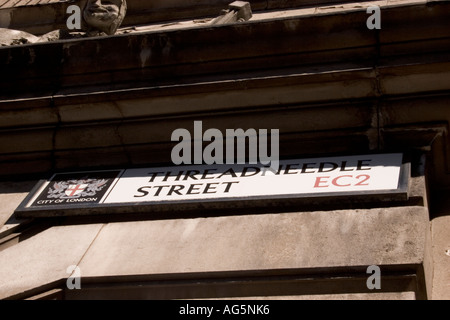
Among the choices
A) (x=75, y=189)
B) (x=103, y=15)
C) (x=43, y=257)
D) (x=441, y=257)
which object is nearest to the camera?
(x=441, y=257)

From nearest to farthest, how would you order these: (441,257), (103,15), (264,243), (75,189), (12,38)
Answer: (264,243)
(441,257)
(75,189)
(12,38)
(103,15)

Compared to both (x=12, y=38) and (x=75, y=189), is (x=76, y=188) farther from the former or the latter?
(x=12, y=38)

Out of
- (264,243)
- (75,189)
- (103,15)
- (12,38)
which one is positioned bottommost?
(264,243)

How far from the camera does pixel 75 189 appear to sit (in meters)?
7.21

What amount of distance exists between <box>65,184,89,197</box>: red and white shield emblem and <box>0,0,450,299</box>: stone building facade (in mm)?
253

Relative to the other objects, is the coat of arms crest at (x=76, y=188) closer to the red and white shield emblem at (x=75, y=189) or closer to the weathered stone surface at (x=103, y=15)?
the red and white shield emblem at (x=75, y=189)

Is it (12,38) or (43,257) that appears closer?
(43,257)

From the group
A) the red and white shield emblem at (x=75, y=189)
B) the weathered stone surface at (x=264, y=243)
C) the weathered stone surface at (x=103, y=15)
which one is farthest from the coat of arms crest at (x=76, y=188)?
the weathered stone surface at (x=103, y=15)

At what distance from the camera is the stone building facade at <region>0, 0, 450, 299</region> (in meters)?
5.86

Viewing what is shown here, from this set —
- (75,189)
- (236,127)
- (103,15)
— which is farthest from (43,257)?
(103,15)

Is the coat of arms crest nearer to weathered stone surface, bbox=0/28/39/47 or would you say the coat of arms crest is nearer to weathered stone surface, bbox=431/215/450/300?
weathered stone surface, bbox=0/28/39/47

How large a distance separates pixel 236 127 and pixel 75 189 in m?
1.27

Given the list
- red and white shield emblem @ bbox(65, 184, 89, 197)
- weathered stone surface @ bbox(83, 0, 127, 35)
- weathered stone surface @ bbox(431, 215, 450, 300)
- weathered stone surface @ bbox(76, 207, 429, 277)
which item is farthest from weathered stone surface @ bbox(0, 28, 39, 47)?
weathered stone surface @ bbox(431, 215, 450, 300)

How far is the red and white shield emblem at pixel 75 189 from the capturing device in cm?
715
